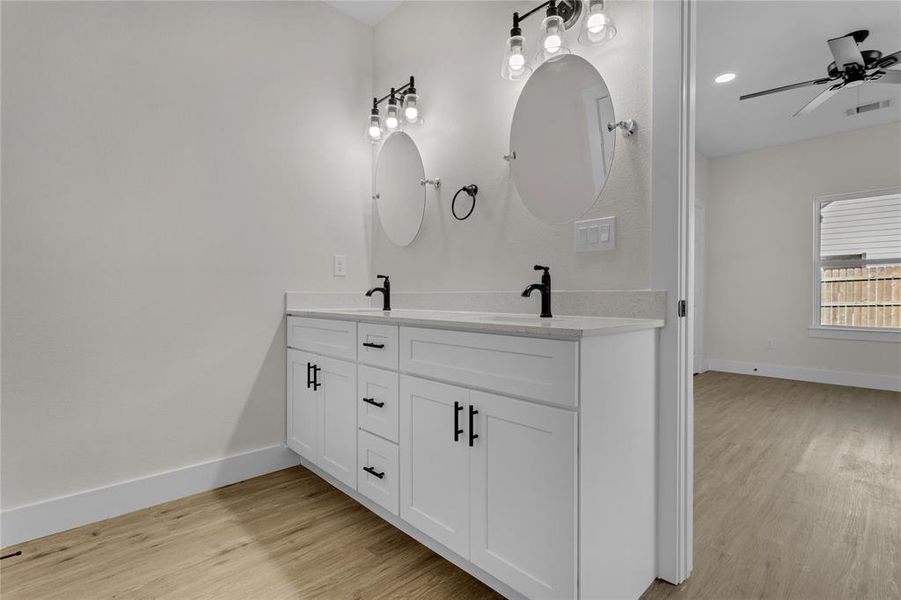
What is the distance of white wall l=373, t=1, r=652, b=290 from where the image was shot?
152cm

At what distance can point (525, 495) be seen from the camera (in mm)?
1175

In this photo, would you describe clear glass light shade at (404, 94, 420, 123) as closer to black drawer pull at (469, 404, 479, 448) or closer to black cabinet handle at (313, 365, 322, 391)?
black cabinet handle at (313, 365, 322, 391)

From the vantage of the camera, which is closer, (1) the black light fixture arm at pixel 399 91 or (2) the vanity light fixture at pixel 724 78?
(1) the black light fixture arm at pixel 399 91

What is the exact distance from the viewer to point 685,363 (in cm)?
144

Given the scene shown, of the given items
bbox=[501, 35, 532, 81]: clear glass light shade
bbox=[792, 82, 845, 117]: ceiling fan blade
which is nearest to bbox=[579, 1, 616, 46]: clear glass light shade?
bbox=[501, 35, 532, 81]: clear glass light shade

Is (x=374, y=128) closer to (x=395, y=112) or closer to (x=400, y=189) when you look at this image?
(x=395, y=112)

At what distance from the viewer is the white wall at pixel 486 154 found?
4.97 ft

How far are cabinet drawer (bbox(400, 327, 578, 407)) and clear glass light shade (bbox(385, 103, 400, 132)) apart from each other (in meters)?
1.42

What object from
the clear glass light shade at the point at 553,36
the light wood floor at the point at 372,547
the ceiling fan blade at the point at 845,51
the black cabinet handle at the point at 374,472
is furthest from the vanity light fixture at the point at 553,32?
the ceiling fan blade at the point at 845,51

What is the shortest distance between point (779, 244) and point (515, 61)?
4.85m

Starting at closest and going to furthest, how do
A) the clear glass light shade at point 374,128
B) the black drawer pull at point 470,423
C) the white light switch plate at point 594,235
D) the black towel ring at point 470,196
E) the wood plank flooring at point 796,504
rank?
1. the black drawer pull at point 470,423
2. the wood plank flooring at point 796,504
3. the white light switch plate at point 594,235
4. the black towel ring at point 470,196
5. the clear glass light shade at point 374,128

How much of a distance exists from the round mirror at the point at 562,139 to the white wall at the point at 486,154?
0.04m

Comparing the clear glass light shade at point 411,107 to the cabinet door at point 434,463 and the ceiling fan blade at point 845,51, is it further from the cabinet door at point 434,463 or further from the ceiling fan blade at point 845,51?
the ceiling fan blade at point 845,51

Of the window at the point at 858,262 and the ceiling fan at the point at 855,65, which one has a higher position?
the ceiling fan at the point at 855,65
